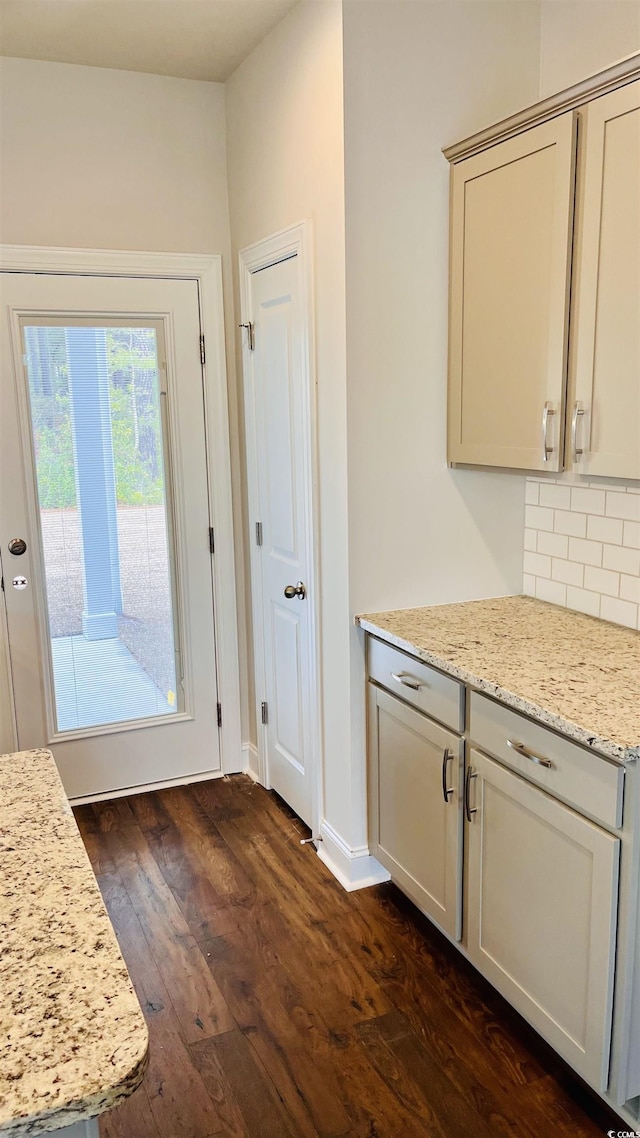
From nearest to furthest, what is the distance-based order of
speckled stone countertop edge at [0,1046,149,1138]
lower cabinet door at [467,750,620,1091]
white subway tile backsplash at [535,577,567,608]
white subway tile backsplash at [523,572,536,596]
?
1. speckled stone countertop edge at [0,1046,149,1138]
2. lower cabinet door at [467,750,620,1091]
3. white subway tile backsplash at [535,577,567,608]
4. white subway tile backsplash at [523,572,536,596]

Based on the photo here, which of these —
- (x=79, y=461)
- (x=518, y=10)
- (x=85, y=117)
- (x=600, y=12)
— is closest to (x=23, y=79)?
(x=85, y=117)

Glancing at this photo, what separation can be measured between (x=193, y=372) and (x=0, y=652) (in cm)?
131

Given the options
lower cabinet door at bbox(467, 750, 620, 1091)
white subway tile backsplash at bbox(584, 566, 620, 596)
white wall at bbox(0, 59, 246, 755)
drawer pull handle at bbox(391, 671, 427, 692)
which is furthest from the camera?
white wall at bbox(0, 59, 246, 755)

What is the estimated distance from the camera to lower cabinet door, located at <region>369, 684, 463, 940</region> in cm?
222

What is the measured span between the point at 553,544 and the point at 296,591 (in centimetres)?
88

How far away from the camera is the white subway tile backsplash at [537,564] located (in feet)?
8.96

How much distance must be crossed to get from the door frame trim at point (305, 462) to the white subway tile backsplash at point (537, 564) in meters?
0.71

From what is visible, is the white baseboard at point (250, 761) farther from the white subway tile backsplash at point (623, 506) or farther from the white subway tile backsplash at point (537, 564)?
the white subway tile backsplash at point (623, 506)

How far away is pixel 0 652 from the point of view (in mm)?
3178

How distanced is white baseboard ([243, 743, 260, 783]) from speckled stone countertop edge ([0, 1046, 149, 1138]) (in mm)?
2722

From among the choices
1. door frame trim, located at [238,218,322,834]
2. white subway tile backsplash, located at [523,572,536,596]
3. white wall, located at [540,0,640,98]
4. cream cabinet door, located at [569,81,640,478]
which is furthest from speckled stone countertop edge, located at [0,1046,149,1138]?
white wall, located at [540,0,640,98]

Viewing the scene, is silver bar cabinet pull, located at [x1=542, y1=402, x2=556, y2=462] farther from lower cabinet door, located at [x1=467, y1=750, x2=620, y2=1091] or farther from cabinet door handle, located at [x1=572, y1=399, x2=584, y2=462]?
lower cabinet door, located at [x1=467, y1=750, x2=620, y2=1091]

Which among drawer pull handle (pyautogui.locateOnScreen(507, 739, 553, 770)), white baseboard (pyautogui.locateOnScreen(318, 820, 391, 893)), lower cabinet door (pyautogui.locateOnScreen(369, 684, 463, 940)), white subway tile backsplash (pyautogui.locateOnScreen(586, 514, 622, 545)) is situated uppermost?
white subway tile backsplash (pyautogui.locateOnScreen(586, 514, 622, 545))

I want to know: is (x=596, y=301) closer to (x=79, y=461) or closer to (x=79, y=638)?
(x=79, y=461)
